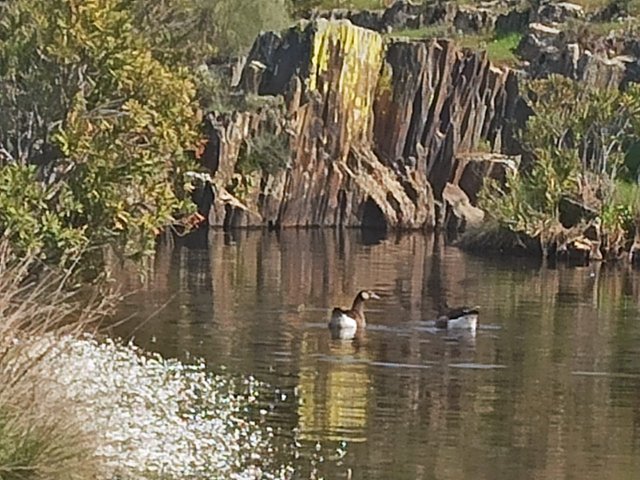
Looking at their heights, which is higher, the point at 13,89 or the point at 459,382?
the point at 13,89

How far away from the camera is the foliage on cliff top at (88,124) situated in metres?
25.5

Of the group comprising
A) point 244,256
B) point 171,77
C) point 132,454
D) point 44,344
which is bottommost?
point 244,256

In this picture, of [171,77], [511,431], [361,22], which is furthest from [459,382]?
[361,22]

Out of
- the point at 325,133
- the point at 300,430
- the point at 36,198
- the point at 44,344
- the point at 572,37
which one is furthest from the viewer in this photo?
the point at 572,37

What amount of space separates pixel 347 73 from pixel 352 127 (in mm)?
2610

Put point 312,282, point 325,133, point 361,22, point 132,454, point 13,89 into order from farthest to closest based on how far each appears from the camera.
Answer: point 361,22 → point 325,133 → point 312,282 → point 13,89 → point 132,454

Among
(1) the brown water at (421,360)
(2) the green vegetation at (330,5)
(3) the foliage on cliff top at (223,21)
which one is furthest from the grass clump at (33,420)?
(2) the green vegetation at (330,5)

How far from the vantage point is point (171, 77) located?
88.1 ft

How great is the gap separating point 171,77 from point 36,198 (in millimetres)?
3348

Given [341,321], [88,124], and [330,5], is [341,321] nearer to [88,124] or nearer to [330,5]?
[88,124]

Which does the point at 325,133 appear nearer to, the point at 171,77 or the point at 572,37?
the point at 572,37

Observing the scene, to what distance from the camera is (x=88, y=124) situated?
26.0 metres

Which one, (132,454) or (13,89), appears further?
(13,89)

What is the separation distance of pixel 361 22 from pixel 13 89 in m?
68.6
